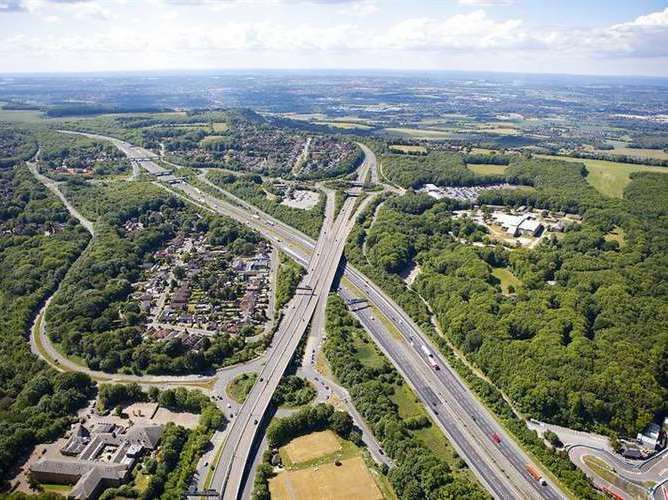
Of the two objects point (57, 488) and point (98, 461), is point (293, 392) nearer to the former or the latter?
point (98, 461)

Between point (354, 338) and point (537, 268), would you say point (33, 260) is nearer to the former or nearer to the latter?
point (354, 338)

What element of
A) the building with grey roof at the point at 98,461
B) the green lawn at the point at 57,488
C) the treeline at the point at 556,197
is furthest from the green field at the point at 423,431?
the treeline at the point at 556,197

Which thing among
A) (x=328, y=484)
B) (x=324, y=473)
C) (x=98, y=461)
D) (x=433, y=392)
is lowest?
(x=328, y=484)

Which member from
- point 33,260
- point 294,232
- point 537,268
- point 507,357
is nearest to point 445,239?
point 537,268

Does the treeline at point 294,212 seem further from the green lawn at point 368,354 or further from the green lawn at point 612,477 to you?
the green lawn at point 612,477

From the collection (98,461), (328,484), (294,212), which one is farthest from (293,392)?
(294,212)

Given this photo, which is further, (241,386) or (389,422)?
(241,386)
